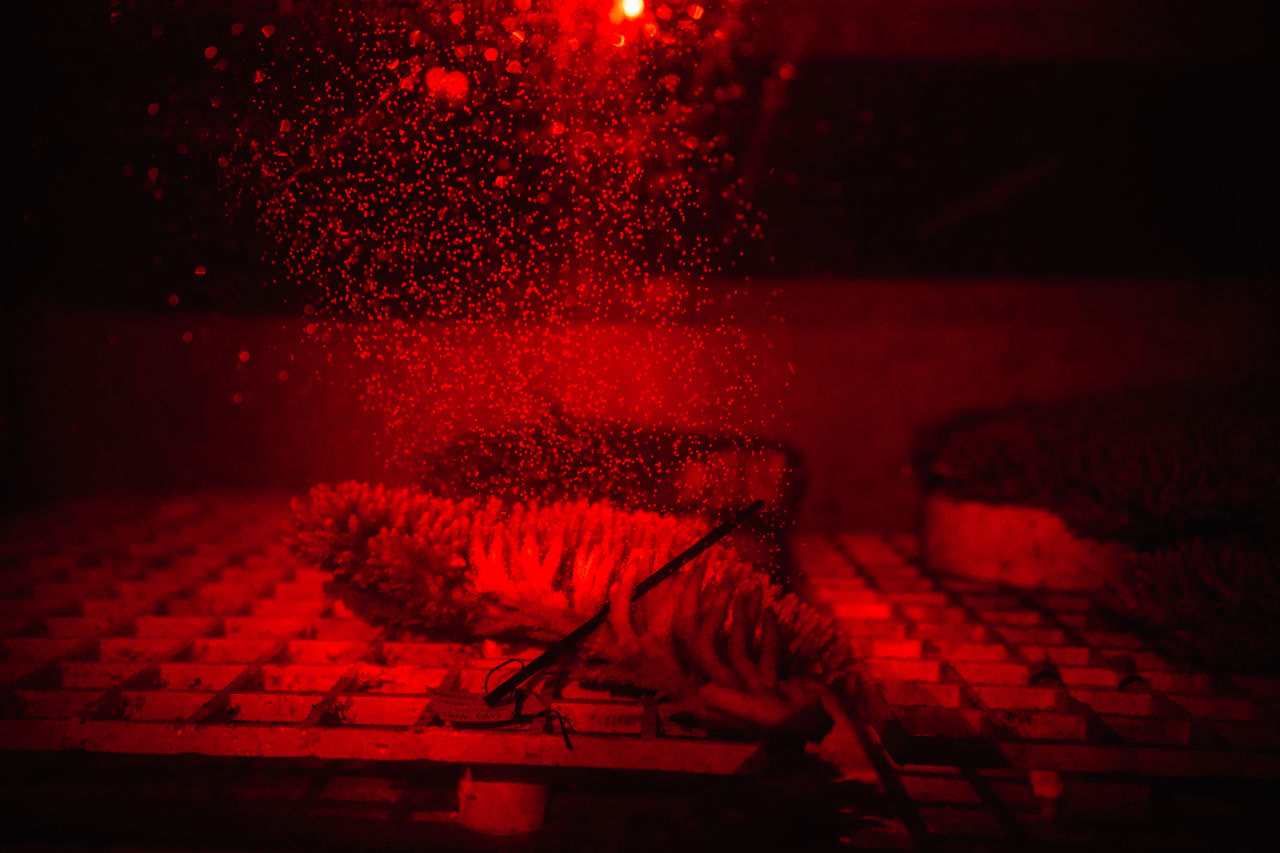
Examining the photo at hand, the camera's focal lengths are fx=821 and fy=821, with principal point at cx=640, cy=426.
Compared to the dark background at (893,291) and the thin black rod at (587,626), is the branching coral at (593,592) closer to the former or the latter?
the thin black rod at (587,626)

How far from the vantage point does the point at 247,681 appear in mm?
1069

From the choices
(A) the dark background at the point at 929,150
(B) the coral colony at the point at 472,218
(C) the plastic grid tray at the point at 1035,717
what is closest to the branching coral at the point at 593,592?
(B) the coral colony at the point at 472,218

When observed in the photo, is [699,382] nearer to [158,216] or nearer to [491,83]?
[491,83]

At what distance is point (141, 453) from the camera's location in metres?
2.48

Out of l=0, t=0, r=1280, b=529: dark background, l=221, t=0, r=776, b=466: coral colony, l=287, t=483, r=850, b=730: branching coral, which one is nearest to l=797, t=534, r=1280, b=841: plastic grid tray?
l=287, t=483, r=850, b=730: branching coral

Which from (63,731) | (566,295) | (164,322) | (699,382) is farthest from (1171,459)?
(164,322)

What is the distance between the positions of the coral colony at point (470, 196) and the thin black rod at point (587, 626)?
0.38 metres

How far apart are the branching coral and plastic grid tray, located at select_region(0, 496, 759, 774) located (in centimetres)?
6

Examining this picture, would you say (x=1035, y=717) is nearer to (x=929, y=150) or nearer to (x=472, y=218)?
(x=472, y=218)

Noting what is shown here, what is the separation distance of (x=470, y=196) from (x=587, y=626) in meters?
0.81

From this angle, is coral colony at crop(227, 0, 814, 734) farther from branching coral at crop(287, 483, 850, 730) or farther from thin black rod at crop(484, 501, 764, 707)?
thin black rod at crop(484, 501, 764, 707)

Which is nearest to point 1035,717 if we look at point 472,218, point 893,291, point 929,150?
point 472,218

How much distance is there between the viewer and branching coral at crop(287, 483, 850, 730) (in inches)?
36.9

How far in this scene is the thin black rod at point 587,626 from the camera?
3.14 ft
